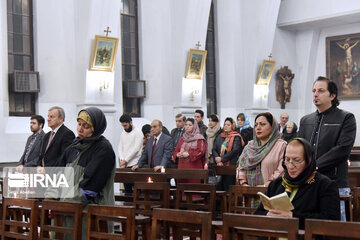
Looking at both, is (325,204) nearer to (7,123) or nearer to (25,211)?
(25,211)

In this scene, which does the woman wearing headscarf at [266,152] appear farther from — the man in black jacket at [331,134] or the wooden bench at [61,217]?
the wooden bench at [61,217]

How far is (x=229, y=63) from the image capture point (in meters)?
15.7

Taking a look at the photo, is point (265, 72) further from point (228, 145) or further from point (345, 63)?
point (228, 145)

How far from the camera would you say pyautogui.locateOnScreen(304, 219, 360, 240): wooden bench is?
2.97 meters

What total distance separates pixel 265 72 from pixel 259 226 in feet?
43.5

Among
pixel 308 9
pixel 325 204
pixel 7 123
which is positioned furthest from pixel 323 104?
pixel 308 9

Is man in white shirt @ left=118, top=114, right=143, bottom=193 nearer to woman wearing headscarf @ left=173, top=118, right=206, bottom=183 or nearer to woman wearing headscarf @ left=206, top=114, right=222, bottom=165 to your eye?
woman wearing headscarf @ left=173, top=118, right=206, bottom=183

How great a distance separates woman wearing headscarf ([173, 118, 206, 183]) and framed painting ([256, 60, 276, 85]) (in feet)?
24.4

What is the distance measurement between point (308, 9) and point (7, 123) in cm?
997

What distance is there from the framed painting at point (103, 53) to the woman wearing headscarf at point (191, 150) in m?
3.35

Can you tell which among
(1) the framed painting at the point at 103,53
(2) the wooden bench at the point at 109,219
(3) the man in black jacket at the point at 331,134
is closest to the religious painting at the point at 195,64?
(1) the framed painting at the point at 103,53

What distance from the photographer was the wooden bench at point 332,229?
2.97 m

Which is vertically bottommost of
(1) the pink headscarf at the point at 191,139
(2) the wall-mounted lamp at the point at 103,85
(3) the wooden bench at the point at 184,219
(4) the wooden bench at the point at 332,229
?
(3) the wooden bench at the point at 184,219

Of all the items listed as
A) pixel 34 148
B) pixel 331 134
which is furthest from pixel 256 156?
pixel 34 148
